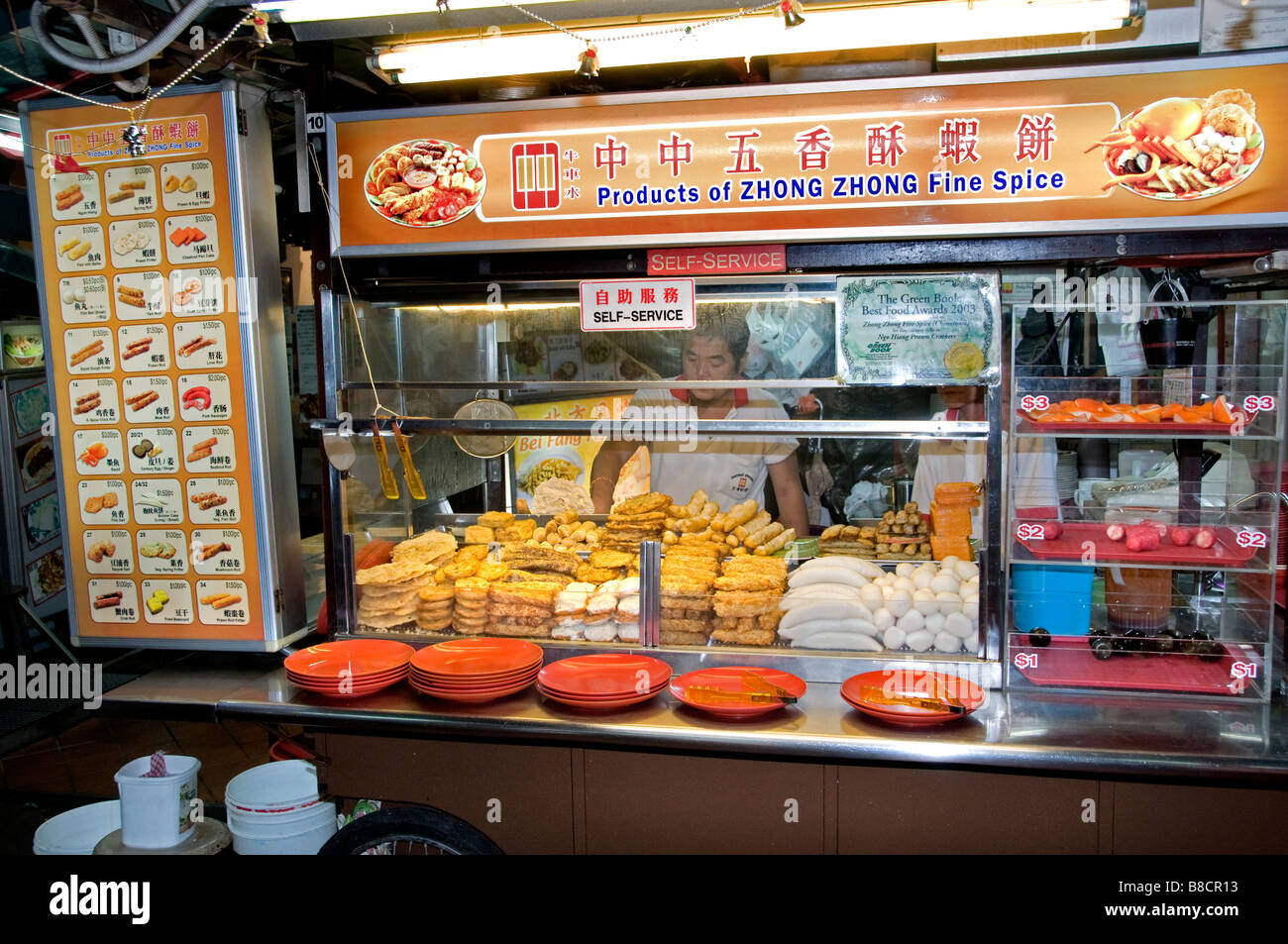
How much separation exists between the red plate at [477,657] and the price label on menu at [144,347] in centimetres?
163

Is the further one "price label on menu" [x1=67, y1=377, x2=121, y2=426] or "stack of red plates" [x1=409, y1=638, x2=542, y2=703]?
"price label on menu" [x1=67, y1=377, x2=121, y2=426]

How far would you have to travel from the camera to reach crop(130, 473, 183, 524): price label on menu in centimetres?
378

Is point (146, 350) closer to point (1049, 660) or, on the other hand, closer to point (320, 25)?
point (320, 25)

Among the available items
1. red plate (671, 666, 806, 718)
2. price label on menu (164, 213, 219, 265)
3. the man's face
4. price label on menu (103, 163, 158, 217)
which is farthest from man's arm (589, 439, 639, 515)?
price label on menu (103, 163, 158, 217)

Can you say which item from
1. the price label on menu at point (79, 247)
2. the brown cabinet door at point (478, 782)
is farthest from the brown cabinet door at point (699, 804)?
the price label on menu at point (79, 247)

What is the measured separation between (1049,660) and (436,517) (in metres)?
2.71

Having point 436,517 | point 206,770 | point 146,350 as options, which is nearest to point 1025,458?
point 436,517

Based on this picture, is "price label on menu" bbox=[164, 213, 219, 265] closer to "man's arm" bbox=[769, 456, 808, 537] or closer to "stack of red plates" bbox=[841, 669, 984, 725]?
"man's arm" bbox=[769, 456, 808, 537]

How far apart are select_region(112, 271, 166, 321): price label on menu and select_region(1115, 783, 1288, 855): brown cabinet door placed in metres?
3.92

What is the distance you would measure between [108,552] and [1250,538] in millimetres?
4414

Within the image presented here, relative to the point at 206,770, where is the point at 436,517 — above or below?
above

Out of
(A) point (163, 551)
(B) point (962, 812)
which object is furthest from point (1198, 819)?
(A) point (163, 551)

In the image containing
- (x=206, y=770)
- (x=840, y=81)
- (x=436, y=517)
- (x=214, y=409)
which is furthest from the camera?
(x=206, y=770)

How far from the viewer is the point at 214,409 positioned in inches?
145
